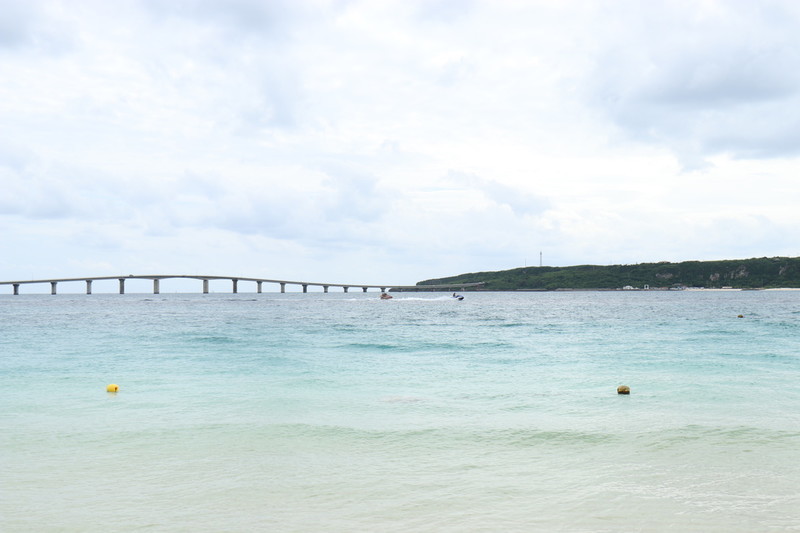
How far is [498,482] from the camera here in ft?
38.6

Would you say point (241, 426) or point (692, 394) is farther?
point (692, 394)

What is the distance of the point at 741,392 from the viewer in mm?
22750

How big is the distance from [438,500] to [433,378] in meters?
16.6

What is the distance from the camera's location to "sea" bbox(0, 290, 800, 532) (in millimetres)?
10016

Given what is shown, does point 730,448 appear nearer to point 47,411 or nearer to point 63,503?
point 63,503

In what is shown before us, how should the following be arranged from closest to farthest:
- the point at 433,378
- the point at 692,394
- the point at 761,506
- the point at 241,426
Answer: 1. the point at 761,506
2. the point at 241,426
3. the point at 692,394
4. the point at 433,378

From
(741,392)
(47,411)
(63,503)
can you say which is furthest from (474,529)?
(741,392)

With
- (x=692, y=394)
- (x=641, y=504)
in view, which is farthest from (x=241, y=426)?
(x=692, y=394)

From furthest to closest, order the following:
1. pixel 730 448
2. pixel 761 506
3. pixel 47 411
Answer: pixel 47 411 < pixel 730 448 < pixel 761 506

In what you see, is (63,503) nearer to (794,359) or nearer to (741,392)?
(741,392)

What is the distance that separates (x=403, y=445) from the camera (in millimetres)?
14852

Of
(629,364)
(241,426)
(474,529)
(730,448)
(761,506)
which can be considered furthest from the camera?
(629,364)

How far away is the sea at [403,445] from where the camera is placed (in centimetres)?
1002

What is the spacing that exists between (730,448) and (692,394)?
8.39 m
